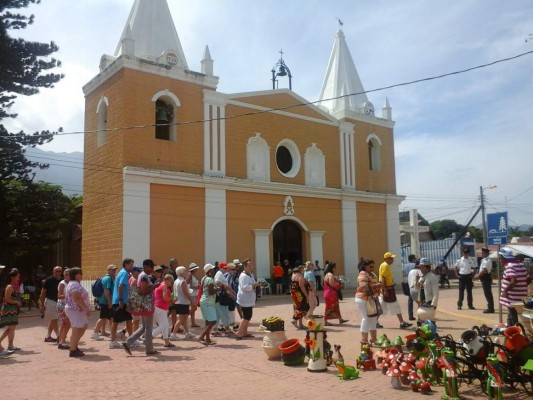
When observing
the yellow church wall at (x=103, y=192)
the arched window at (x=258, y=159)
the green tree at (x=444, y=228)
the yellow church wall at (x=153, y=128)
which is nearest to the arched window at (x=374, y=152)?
the arched window at (x=258, y=159)

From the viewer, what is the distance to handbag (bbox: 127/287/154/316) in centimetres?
887

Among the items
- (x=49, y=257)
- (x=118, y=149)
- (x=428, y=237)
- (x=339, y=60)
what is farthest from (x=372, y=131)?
(x=428, y=237)

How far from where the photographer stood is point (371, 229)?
26125 mm

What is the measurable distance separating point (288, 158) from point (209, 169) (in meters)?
4.68

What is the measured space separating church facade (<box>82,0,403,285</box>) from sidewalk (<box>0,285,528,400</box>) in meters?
8.50

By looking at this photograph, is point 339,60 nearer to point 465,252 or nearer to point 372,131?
point 372,131

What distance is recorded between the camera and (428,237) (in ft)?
177

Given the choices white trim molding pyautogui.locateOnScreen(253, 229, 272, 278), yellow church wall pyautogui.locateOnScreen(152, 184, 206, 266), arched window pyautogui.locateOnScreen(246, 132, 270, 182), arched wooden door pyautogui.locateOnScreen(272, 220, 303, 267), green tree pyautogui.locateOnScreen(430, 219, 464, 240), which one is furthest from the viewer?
green tree pyautogui.locateOnScreen(430, 219, 464, 240)

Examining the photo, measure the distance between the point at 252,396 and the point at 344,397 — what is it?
1.06 metres

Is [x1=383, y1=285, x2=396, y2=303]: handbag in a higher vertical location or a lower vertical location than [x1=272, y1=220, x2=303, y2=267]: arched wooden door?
lower

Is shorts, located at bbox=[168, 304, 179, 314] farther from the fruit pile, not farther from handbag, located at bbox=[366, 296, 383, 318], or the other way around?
handbag, located at bbox=[366, 296, 383, 318]

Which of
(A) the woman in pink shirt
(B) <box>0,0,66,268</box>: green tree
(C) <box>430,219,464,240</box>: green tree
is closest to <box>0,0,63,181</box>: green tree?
(B) <box>0,0,66,268</box>: green tree

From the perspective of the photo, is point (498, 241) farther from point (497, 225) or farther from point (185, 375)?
point (185, 375)

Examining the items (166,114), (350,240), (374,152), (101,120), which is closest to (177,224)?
(166,114)
